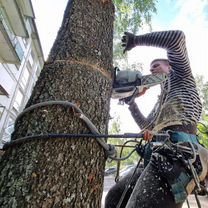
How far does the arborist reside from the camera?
1531 mm

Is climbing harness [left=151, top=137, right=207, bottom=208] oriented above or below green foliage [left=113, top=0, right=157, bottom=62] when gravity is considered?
below

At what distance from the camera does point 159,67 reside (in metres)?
2.46

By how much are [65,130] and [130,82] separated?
3.10 feet

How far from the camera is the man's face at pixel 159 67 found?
2409 mm

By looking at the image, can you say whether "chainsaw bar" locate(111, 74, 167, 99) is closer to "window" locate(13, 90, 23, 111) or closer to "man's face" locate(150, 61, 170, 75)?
"man's face" locate(150, 61, 170, 75)

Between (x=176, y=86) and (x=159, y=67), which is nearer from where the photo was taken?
(x=176, y=86)

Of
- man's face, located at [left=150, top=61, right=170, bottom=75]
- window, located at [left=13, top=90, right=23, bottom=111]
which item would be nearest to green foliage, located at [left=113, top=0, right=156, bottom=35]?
man's face, located at [left=150, top=61, right=170, bottom=75]

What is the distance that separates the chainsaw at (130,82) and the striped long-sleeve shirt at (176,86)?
0.49ft

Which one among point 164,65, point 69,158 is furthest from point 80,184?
point 164,65

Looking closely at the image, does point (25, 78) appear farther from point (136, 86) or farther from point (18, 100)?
point (136, 86)

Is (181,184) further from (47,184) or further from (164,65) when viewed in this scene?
(164,65)

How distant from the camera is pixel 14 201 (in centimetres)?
87

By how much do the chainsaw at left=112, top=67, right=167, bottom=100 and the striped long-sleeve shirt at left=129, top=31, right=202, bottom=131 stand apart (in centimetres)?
15

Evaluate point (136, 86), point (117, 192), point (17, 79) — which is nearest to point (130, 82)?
point (136, 86)
